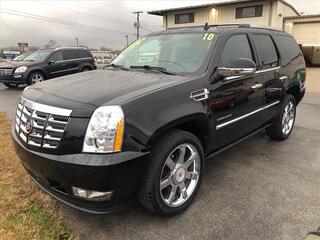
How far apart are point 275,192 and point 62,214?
2386mm

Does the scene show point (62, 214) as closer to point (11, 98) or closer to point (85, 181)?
point (85, 181)

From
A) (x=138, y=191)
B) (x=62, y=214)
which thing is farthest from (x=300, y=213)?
(x=62, y=214)

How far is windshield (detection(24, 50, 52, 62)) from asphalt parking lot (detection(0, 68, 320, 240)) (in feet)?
35.8

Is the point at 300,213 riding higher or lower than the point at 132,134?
lower

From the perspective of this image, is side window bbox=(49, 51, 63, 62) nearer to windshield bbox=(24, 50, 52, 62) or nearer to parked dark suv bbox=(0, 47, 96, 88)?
parked dark suv bbox=(0, 47, 96, 88)

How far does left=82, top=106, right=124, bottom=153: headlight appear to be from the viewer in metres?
2.54

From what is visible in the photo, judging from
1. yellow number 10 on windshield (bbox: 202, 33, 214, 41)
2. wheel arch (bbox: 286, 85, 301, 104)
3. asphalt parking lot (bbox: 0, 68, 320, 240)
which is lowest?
asphalt parking lot (bbox: 0, 68, 320, 240)

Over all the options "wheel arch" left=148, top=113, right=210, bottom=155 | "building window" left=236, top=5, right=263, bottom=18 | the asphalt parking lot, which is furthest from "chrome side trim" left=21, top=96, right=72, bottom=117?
"building window" left=236, top=5, right=263, bottom=18

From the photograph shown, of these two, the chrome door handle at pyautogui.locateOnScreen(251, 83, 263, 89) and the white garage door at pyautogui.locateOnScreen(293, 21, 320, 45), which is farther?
Result: the white garage door at pyautogui.locateOnScreen(293, 21, 320, 45)

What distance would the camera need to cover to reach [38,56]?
13703 millimetres

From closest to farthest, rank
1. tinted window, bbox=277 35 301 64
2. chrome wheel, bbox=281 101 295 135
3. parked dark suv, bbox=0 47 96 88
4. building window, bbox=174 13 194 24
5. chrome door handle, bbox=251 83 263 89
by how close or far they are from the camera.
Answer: chrome door handle, bbox=251 83 263 89 < tinted window, bbox=277 35 301 64 < chrome wheel, bbox=281 101 295 135 < parked dark suv, bbox=0 47 96 88 < building window, bbox=174 13 194 24

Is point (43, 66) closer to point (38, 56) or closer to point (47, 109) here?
point (38, 56)

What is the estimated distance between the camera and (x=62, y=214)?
10.5 feet

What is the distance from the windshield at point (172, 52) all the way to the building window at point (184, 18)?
98.1 feet
